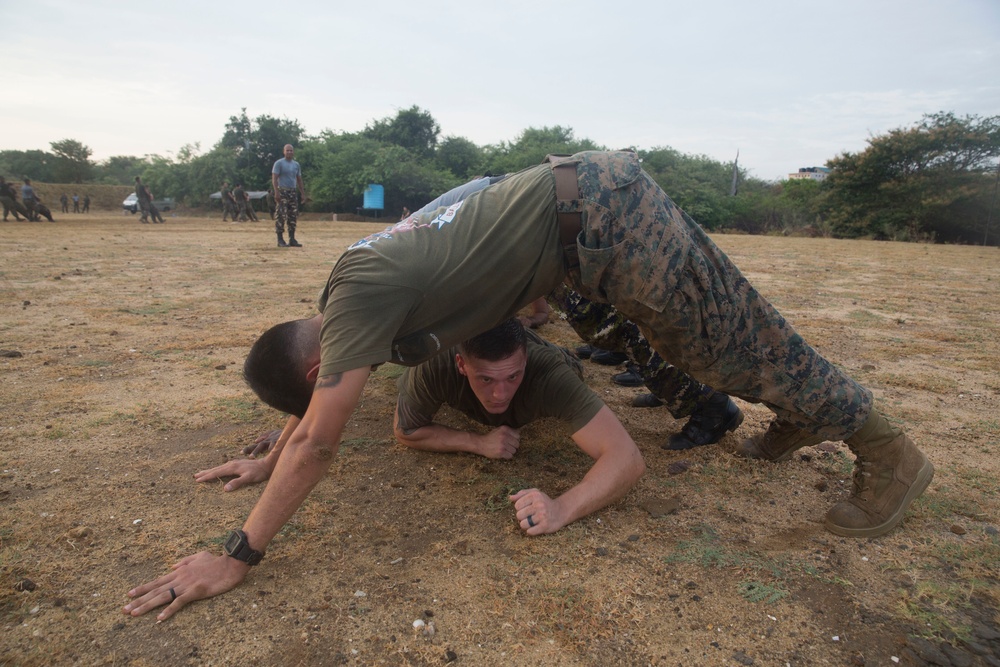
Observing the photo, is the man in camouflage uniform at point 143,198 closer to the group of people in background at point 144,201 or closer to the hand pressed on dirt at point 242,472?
the group of people in background at point 144,201

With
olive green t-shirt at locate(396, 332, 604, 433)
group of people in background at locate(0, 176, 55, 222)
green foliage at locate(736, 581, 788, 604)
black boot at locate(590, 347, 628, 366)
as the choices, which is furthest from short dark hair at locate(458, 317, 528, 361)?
group of people in background at locate(0, 176, 55, 222)

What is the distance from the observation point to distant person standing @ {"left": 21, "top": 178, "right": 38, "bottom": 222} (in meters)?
17.4

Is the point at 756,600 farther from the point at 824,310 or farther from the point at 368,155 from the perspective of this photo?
the point at 368,155

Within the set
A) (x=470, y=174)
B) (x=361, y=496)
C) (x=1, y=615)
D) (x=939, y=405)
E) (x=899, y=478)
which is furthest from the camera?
(x=470, y=174)

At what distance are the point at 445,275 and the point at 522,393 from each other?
0.83 meters

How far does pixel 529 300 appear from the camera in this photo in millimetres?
1848

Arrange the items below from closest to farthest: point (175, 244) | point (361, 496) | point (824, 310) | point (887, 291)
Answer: point (361, 496) → point (824, 310) → point (887, 291) → point (175, 244)

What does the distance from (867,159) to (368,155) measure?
22.1m

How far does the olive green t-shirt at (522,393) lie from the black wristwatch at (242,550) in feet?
3.11

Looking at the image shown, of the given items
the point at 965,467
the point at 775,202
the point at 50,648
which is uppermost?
Answer: the point at 775,202

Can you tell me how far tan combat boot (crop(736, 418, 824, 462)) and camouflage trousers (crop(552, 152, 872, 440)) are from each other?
284 mm

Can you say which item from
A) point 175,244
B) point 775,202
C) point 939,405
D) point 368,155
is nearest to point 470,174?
point 368,155

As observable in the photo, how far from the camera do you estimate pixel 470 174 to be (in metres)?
33.8

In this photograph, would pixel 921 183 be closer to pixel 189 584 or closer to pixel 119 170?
pixel 189 584
